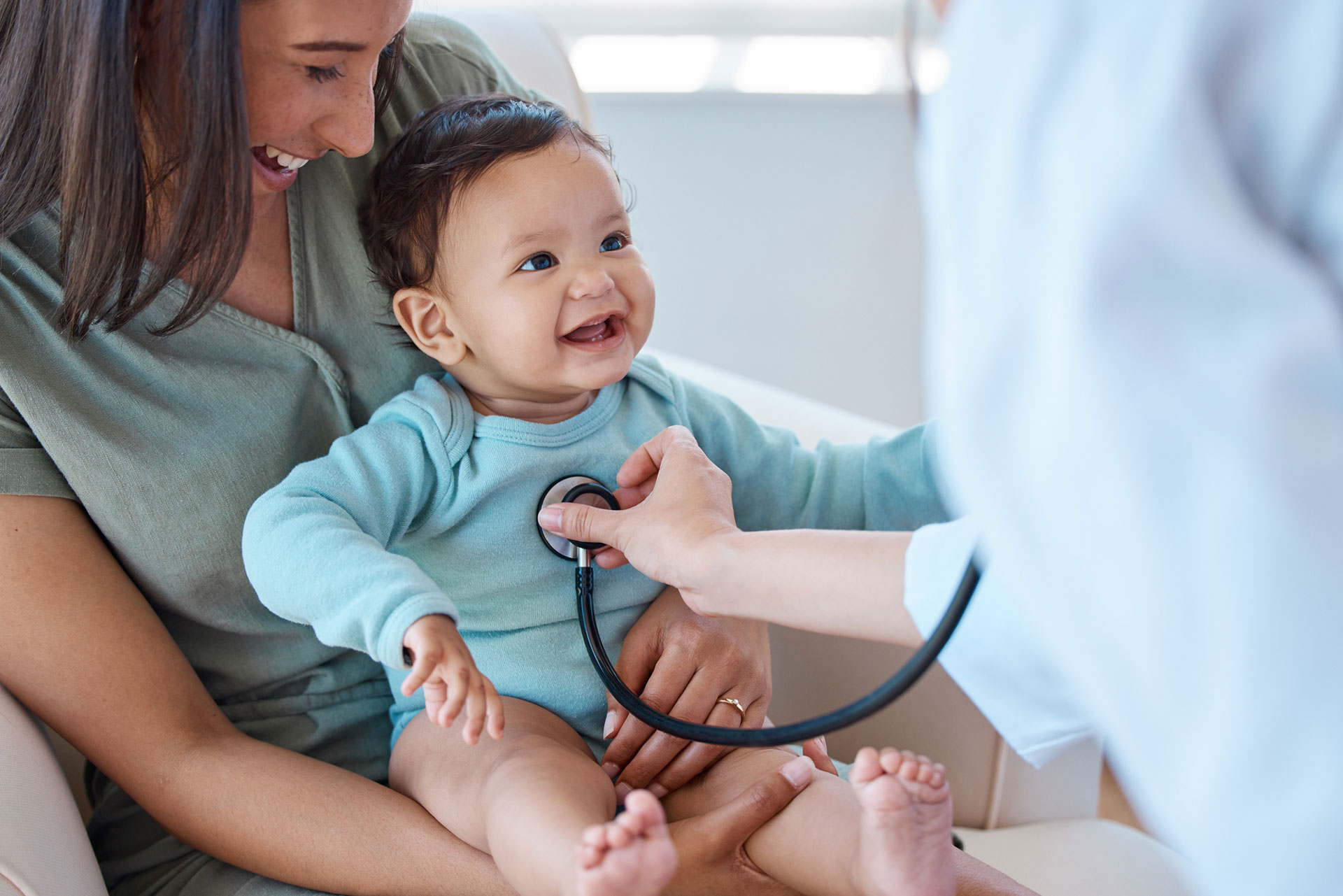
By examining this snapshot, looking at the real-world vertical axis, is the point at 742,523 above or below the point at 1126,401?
below

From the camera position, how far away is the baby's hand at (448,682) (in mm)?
679

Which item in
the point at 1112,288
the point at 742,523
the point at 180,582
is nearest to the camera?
the point at 1112,288

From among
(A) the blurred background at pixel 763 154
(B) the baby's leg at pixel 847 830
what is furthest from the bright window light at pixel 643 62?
(B) the baby's leg at pixel 847 830

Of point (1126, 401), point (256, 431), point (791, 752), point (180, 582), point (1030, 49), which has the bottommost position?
point (791, 752)

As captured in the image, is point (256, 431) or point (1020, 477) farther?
point (256, 431)

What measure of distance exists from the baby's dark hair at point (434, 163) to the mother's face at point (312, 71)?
0.09m

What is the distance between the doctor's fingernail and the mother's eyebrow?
66cm

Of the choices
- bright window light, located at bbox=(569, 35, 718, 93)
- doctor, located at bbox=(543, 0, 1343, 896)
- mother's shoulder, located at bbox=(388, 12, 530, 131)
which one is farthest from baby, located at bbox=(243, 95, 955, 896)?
bright window light, located at bbox=(569, 35, 718, 93)

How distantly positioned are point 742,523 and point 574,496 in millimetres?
257

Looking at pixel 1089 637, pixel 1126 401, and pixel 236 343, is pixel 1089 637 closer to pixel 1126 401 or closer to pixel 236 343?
pixel 1126 401

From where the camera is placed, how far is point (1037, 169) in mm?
430

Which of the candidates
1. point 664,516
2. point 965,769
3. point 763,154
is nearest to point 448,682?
point 664,516

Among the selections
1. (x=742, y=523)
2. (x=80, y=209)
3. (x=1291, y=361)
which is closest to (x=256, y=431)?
(x=80, y=209)

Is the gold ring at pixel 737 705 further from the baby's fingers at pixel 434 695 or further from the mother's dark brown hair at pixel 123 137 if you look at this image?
the mother's dark brown hair at pixel 123 137
